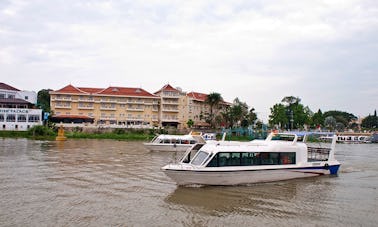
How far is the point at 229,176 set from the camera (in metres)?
18.2

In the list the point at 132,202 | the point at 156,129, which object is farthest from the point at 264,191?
the point at 156,129

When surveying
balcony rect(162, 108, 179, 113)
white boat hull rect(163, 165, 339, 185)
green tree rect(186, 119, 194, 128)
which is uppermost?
balcony rect(162, 108, 179, 113)

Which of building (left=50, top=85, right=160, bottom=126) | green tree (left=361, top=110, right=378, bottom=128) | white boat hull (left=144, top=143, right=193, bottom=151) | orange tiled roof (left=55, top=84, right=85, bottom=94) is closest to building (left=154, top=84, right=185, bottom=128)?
building (left=50, top=85, right=160, bottom=126)

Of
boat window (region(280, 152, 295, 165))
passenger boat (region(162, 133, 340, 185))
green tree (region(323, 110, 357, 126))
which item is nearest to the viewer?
passenger boat (region(162, 133, 340, 185))

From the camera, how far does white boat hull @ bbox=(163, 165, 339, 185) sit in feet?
57.3

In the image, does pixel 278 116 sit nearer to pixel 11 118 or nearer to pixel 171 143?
pixel 171 143

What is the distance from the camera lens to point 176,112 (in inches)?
3346

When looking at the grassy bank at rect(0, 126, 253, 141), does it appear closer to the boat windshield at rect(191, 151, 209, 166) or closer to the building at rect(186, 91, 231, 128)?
the building at rect(186, 91, 231, 128)

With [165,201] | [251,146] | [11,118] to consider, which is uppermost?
[11,118]

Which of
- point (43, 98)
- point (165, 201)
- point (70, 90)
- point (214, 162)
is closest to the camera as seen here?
point (165, 201)

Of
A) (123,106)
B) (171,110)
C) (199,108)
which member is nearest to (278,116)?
(199,108)

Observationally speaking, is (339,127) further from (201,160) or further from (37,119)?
(201,160)

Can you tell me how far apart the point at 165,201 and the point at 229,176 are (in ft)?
14.1

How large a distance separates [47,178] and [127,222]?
31.4 feet
